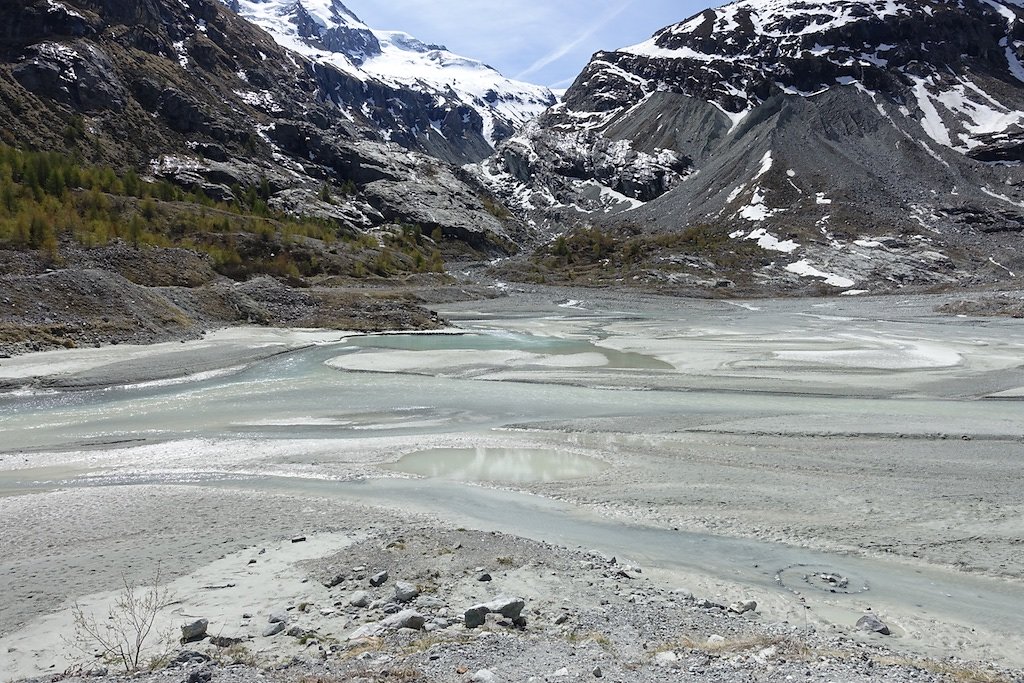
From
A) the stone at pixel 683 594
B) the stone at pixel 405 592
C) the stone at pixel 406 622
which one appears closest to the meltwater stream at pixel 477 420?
the stone at pixel 683 594

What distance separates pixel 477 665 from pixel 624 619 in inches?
110

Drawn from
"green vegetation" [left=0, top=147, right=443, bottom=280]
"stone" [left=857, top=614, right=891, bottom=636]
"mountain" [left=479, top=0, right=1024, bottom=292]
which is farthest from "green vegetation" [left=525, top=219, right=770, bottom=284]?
"stone" [left=857, top=614, right=891, bottom=636]

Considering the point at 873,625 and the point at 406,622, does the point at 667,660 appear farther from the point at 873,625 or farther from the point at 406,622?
the point at 873,625

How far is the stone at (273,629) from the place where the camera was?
894 cm

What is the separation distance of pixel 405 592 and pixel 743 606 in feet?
17.4

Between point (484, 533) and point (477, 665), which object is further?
point (484, 533)

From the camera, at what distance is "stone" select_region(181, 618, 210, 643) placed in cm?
866

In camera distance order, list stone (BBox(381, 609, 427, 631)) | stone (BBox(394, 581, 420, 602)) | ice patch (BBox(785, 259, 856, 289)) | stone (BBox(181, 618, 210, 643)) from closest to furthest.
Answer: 1. stone (BBox(181, 618, 210, 643))
2. stone (BBox(381, 609, 427, 631))
3. stone (BBox(394, 581, 420, 602))
4. ice patch (BBox(785, 259, 856, 289))

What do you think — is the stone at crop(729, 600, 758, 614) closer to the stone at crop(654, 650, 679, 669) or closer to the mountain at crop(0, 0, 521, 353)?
the stone at crop(654, 650, 679, 669)

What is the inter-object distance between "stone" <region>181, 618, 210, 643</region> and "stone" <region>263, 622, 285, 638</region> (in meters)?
0.79

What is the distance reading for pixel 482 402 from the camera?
28.8m

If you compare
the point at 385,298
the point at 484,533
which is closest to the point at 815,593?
the point at 484,533

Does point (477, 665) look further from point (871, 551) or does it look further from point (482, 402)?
point (482, 402)

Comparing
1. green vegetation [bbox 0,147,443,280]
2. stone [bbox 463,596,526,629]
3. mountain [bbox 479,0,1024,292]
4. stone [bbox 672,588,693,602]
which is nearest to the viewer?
stone [bbox 463,596,526,629]
